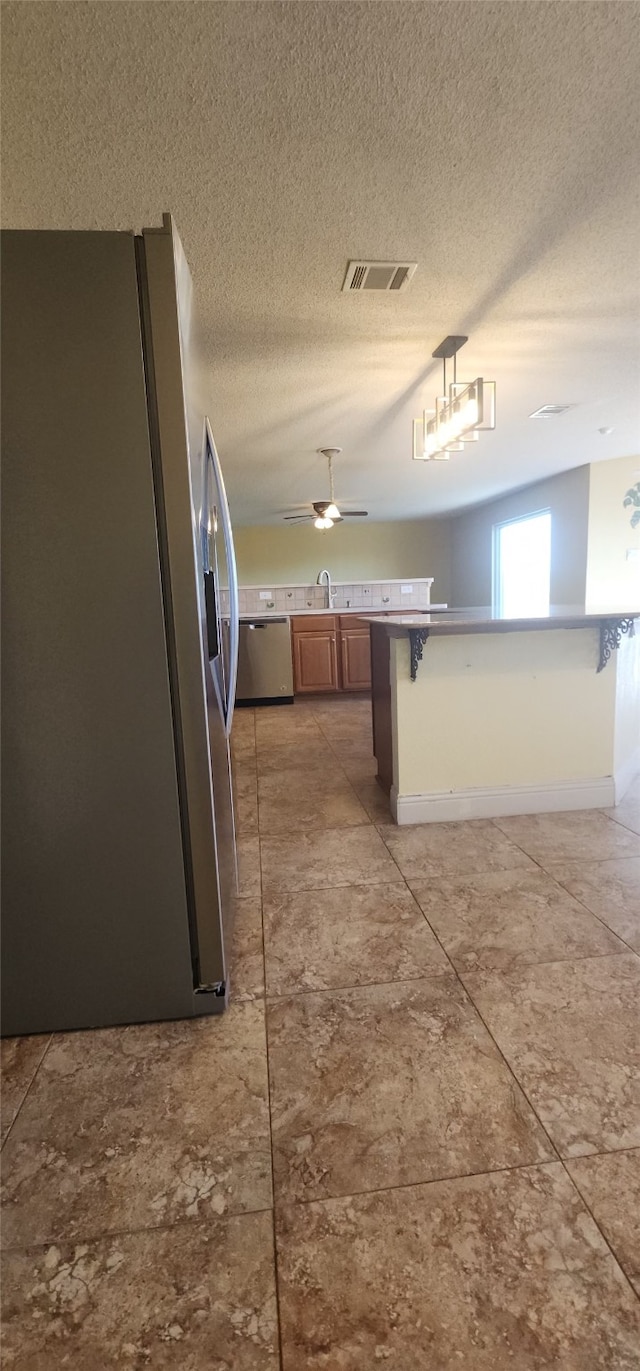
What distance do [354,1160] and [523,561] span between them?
701 cm

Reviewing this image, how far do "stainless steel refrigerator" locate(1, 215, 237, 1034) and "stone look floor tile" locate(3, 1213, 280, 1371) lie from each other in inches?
19.9

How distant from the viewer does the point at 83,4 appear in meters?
1.07

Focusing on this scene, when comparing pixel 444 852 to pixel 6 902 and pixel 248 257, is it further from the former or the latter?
pixel 248 257

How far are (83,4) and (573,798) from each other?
2.97 m

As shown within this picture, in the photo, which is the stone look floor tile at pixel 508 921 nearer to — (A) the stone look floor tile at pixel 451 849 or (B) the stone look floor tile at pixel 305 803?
(A) the stone look floor tile at pixel 451 849

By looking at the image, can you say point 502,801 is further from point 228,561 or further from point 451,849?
point 228,561

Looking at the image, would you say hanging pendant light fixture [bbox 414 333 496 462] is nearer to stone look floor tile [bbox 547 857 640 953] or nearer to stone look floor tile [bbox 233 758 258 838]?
stone look floor tile [bbox 547 857 640 953]

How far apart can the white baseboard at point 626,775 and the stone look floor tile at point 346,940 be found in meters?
1.41

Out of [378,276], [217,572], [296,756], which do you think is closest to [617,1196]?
[217,572]

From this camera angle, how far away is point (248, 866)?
7.14ft

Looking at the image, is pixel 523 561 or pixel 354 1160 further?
pixel 523 561

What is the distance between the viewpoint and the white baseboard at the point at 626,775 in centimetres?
268

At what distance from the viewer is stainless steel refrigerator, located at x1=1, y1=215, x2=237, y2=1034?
44.0 inches

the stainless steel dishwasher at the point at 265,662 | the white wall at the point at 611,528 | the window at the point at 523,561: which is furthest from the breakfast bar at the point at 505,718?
the window at the point at 523,561
